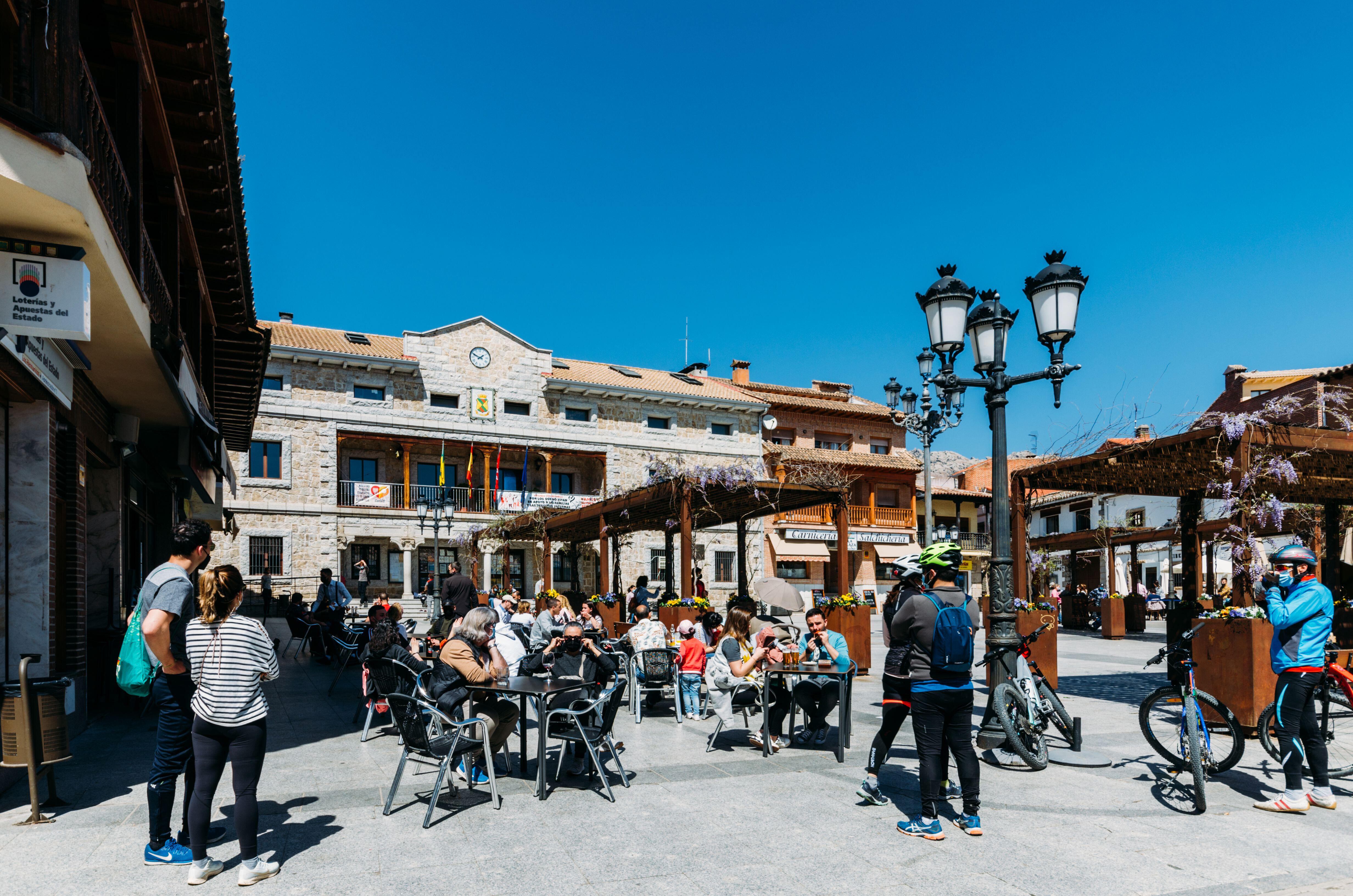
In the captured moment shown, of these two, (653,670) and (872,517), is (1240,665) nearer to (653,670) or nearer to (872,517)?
(653,670)

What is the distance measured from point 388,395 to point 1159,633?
25.2 meters

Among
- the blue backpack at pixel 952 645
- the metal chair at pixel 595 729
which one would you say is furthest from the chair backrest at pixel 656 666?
the blue backpack at pixel 952 645

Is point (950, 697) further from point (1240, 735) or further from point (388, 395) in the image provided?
point (388, 395)

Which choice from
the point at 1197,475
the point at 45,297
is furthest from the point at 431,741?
the point at 1197,475

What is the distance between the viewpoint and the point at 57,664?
7.66 meters

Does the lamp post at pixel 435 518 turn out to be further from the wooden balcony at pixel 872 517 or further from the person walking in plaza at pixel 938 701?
the wooden balcony at pixel 872 517

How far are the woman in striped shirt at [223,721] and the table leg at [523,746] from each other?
209 centimetres

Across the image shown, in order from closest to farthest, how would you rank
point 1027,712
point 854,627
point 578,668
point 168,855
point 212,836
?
1. point 168,855
2. point 212,836
3. point 1027,712
4. point 578,668
5. point 854,627

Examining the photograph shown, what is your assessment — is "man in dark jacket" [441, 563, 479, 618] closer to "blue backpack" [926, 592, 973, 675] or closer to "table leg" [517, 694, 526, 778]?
"table leg" [517, 694, 526, 778]

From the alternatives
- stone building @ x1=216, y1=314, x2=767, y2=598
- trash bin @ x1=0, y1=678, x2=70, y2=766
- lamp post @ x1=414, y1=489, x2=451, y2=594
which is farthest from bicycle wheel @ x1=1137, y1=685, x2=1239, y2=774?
stone building @ x1=216, y1=314, x2=767, y2=598

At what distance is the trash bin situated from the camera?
5121 millimetres

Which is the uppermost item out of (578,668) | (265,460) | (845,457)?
(845,457)

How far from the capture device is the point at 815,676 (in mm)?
7520

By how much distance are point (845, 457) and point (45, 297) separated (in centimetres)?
3718
